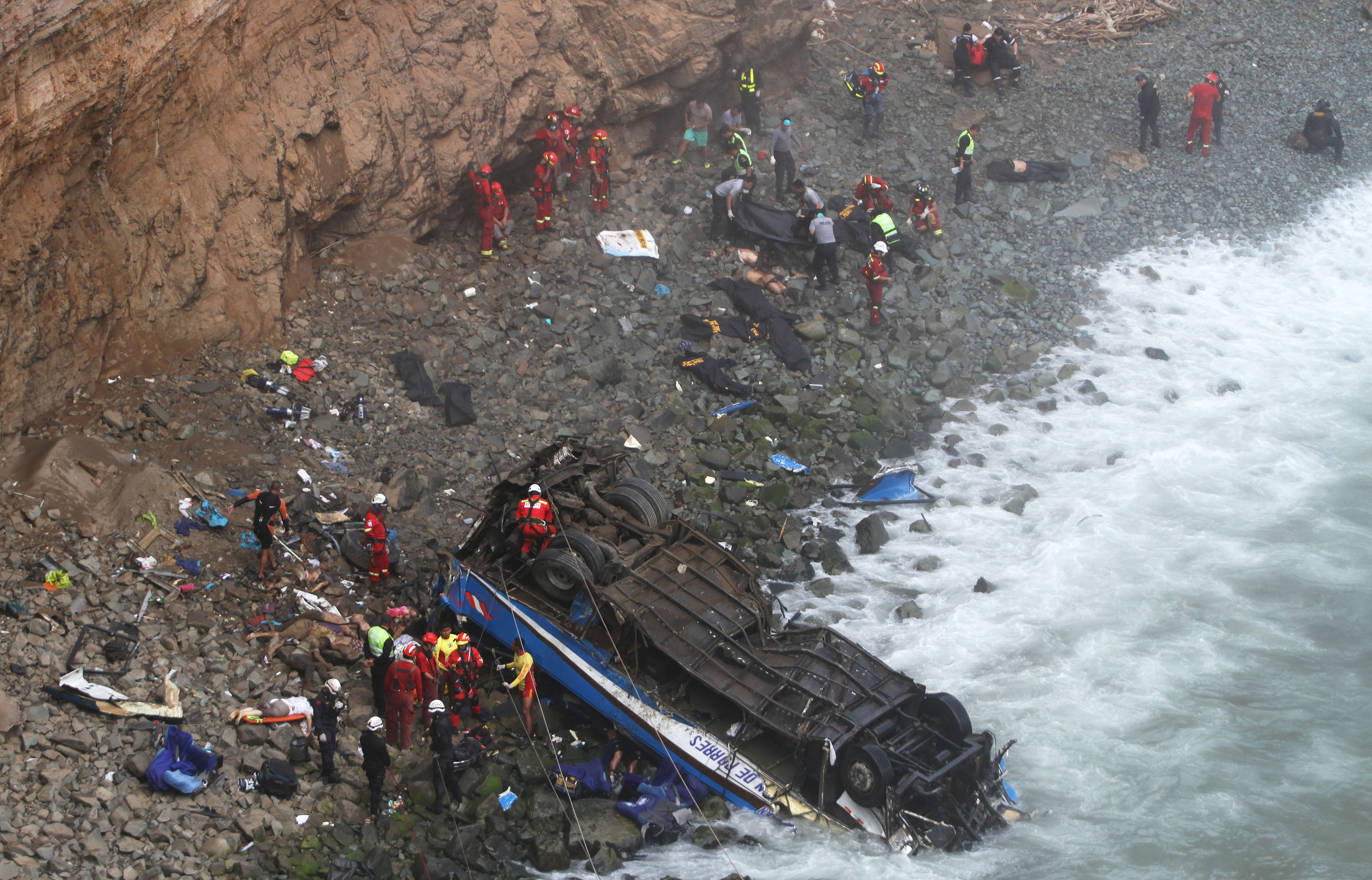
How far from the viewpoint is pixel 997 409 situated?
15.8m

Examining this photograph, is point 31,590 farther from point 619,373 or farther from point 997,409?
point 997,409

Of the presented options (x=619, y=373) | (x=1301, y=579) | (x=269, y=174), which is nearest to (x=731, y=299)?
(x=619, y=373)

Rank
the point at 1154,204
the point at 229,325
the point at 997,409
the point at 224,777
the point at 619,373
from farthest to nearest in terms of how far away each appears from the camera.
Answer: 1. the point at 1154,204
2. the point at 997,409
3. the point at 619,373
4. the point at 229,325
5. the point at 224,777

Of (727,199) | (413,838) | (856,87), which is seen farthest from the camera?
(856,87)

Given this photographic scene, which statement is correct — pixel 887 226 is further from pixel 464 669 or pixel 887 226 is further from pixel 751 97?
pixel 464 669

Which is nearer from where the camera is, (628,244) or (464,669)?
(464,669)

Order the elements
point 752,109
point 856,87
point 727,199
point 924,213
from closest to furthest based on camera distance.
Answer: point 727,199 → point 924,213 → point 752,109 → point 856,87

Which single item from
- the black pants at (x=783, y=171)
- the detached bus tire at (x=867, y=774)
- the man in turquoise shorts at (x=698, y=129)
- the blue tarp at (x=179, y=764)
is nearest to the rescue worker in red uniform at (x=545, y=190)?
the man in turquoise shorts at (x=698, y=129)

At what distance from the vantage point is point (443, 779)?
28.8ft

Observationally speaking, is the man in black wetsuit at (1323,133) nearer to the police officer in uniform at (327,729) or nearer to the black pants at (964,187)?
the black pants at (964,187)

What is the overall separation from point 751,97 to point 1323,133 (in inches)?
461

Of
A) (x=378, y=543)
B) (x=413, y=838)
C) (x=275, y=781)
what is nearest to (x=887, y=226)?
(x=378, y=543)

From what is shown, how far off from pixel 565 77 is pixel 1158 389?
1047cm

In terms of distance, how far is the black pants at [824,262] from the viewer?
16547mm
